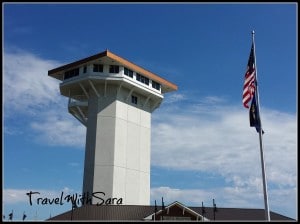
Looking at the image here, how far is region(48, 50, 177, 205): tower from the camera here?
185 ft

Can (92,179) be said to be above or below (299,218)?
above

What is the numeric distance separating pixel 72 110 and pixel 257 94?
36578mm

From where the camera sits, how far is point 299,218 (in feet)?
73.3

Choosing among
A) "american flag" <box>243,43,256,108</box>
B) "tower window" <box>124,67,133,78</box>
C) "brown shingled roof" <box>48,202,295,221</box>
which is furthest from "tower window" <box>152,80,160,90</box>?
"american flag" <box>243,43,256,108</box>

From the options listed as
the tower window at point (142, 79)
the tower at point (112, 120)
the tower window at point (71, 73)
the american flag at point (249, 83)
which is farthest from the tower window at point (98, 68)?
the american flag at point (249, 83)

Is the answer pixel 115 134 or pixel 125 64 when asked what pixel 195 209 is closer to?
pixel 115 134

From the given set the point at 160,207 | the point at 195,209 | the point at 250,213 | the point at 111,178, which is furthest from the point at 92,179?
the point at 250,213

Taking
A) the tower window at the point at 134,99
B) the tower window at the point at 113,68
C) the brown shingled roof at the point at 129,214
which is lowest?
the brown shingled roof at the point at 129,214

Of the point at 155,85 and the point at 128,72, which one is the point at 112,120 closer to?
the point at 128,72

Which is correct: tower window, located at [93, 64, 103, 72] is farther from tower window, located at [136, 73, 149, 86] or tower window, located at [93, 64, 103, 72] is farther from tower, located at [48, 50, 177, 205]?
tower window, located at [136, 73, 149, 86]

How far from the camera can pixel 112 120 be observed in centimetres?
5841

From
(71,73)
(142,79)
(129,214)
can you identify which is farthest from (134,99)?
(129,214)

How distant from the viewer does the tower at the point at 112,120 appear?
5625 centimetres

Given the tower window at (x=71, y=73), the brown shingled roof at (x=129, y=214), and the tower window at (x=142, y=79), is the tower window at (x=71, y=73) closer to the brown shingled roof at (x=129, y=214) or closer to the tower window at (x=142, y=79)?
the tower window at (x=142, y=79)
